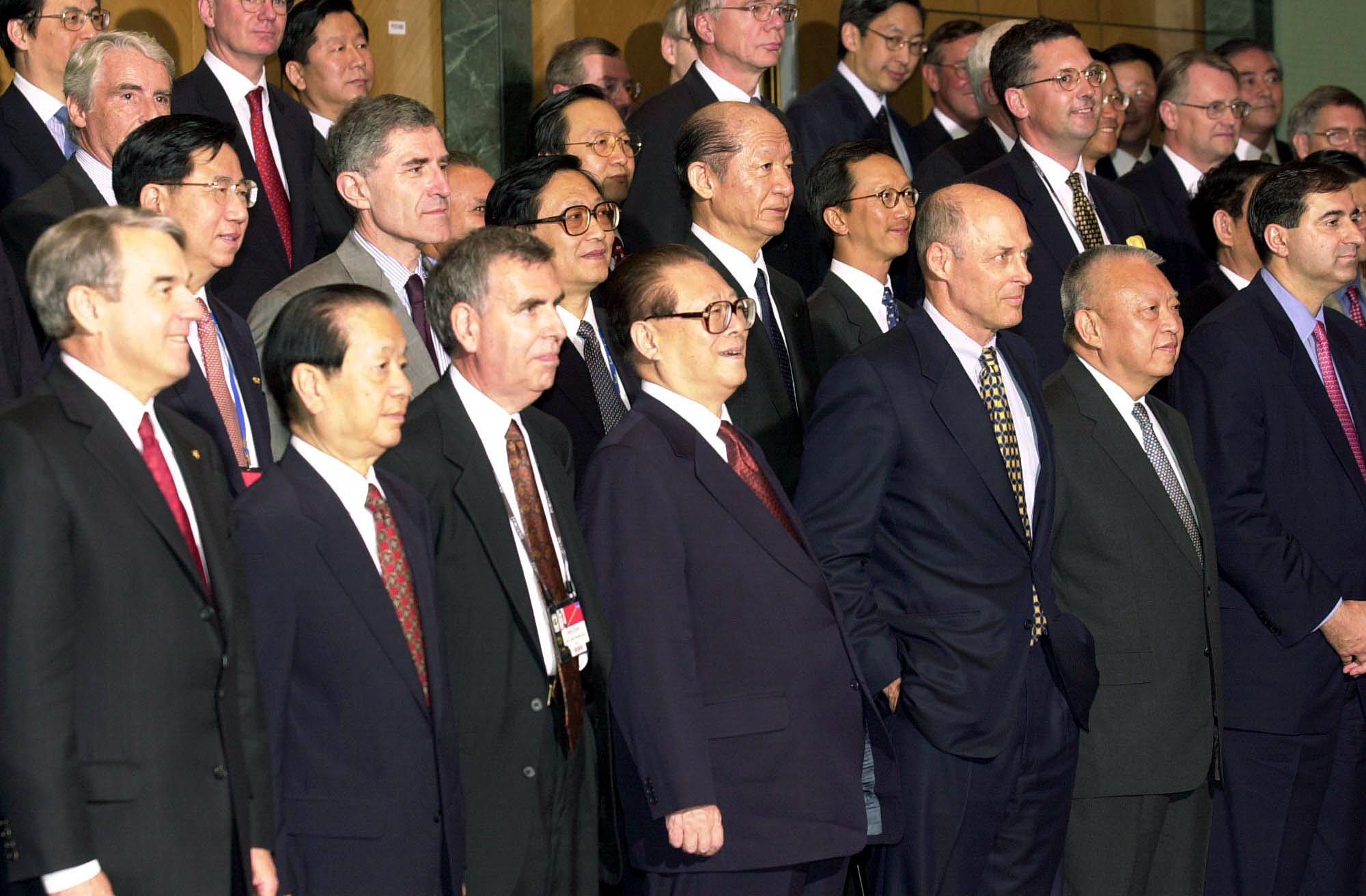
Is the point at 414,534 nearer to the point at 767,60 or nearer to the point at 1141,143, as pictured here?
the point at 767,60

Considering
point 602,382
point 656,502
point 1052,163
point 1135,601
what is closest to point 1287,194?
point 1052,163

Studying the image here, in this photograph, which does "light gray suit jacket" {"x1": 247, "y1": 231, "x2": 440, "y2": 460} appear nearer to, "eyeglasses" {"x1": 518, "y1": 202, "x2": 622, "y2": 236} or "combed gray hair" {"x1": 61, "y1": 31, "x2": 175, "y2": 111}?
"eyeglasses" {"x1": 518, "y1": 202, "x2": 622, "y2": 236}

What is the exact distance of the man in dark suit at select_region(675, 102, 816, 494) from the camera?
12.8 feet

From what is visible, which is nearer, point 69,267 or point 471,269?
point 69,267

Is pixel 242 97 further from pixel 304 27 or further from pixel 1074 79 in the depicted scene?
pixel 1074 79

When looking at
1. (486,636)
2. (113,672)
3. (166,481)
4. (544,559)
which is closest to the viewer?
(113,672)

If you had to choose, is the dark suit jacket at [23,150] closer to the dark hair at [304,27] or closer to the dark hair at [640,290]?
the dark hair at [304,27]

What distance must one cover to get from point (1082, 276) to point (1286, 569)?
881 millimetres

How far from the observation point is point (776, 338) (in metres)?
3.99

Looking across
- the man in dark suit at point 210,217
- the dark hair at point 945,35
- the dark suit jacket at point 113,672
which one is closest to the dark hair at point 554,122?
the man in dark suit at point 210,217

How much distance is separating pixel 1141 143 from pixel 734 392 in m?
3.71

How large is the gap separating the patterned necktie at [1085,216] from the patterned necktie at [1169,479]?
41.3 inches

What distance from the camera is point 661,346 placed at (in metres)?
3.27

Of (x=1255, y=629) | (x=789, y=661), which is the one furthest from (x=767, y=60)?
(x=789, y=661)
